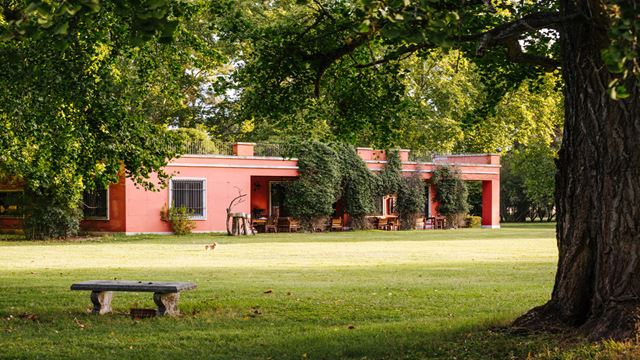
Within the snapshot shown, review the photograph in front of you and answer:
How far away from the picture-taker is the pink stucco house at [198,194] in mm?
37938

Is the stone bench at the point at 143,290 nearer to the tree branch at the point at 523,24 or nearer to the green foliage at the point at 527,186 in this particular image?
the tree branch at the point at 523,24

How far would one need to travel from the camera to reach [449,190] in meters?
49.2

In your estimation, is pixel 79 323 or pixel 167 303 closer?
pixel 79 323

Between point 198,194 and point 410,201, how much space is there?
12117 millimetres

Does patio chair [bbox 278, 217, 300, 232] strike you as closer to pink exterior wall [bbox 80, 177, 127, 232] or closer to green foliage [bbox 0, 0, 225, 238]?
pink exterior wall [bbox 80, 177, 127, 232]

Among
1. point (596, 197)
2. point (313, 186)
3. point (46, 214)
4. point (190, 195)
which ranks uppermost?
point (313, 186)

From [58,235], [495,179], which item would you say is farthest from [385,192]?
[58,235]

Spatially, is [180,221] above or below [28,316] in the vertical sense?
above

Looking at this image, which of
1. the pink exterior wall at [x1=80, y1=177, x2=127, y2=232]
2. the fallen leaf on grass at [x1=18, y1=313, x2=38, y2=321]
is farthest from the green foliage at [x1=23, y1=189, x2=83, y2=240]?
the fallen leaf on grass at [x1=18, y1=313, x2=38, y2=321]

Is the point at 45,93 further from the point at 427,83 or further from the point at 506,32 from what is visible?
the point at 427,83

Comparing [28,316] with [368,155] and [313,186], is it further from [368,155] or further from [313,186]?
[368,155]

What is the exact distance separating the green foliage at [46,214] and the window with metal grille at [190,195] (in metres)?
5.33

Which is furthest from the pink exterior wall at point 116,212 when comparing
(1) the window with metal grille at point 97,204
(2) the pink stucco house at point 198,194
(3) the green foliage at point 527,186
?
(3) the green foliage at point 527,186

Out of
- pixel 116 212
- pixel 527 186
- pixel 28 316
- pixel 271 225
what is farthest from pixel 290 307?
pixel 527 186
